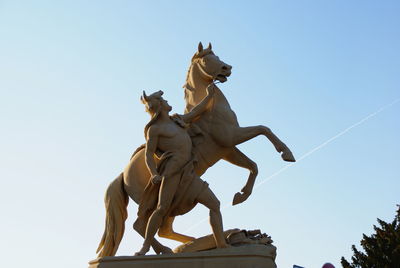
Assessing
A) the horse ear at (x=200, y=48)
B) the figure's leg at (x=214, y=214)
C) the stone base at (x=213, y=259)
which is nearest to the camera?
the stone base at (x=213, y=259)

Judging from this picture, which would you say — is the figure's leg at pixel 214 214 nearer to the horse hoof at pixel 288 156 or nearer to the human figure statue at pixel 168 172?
the human figure statue at pixel 168 172

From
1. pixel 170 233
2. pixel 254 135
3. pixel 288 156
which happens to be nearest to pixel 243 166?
pixel 254 135

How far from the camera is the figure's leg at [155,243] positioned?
26.5 ft

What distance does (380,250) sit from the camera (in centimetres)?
1998

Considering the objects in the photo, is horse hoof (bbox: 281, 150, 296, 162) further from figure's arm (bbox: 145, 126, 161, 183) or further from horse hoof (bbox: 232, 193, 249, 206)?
figure's arm (bbox: 145, 126, 161, 183)

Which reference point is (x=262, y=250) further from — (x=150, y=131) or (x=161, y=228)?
(x=150, y=131)

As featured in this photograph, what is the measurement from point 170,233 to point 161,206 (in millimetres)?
691

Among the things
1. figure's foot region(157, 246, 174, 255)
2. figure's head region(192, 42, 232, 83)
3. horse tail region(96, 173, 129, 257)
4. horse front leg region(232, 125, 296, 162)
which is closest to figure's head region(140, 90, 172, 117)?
figure's head region(192, 42, 232, 83)

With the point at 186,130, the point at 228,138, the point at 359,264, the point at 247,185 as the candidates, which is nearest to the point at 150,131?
the point at 186,130

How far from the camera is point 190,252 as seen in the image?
768 centimetres

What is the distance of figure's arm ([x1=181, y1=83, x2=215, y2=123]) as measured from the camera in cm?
837

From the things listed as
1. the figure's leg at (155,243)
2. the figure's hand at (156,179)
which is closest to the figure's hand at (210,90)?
the figure's hand at (156,179)

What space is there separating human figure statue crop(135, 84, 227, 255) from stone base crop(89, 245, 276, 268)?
0.22 m

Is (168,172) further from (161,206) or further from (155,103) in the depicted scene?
(155,103)
